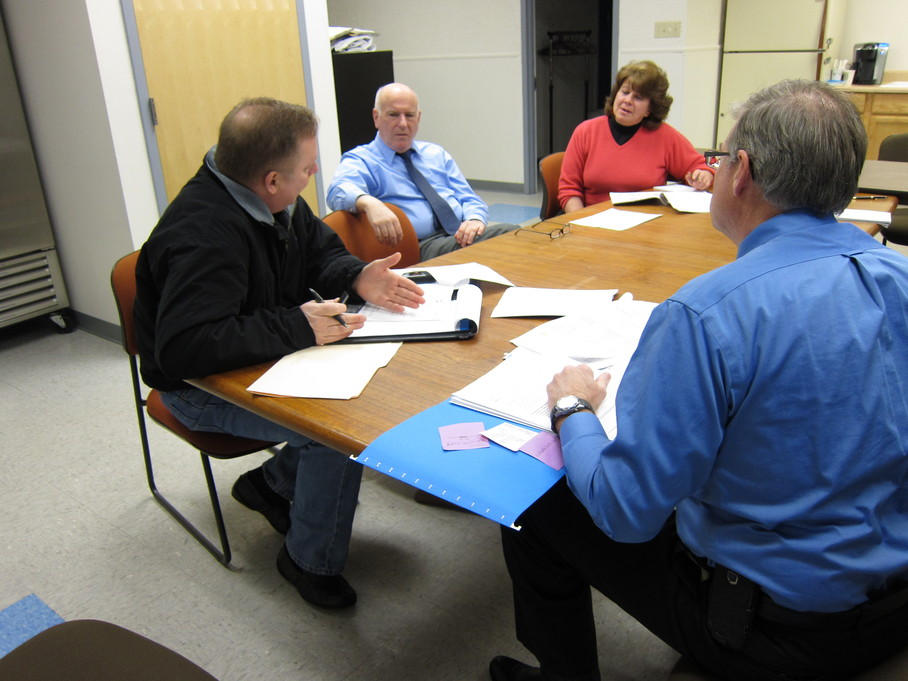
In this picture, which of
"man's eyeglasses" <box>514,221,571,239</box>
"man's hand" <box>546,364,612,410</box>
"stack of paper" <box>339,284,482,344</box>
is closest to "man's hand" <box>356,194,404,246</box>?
"man's eyeglasses" <box>514,221,571,239</box>

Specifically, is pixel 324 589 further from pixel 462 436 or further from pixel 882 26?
pixel 882 26

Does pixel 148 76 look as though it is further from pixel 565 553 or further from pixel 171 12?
pixel 565 553

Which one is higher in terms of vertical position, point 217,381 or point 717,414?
point 717,414

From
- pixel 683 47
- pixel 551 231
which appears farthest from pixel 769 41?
pixel 551 231

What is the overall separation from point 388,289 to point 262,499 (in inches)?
31.4

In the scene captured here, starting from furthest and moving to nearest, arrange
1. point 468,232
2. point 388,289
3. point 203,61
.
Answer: point 203,61, point 468,232, point 388,289

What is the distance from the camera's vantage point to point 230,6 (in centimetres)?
325

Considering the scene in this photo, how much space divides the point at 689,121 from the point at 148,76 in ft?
12.7

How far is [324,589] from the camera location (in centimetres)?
175

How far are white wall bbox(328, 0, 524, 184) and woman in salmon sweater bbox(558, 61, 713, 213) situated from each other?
3.05 meters

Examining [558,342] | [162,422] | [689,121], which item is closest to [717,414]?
[558,342]

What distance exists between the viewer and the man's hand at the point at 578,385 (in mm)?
1158

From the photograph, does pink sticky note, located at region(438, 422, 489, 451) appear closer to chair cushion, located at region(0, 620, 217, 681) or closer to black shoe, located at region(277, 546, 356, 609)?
chair cushion, located at region(0, 620, 217, 681)

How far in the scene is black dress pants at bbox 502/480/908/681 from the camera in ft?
3.02
